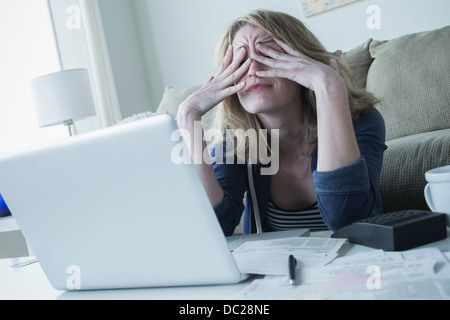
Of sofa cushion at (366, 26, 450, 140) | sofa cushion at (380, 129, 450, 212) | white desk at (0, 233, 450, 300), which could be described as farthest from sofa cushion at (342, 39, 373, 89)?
white desk at (0, 233, 450, 300)

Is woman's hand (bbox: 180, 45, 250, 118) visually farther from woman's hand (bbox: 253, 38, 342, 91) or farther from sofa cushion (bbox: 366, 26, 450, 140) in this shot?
sofa cushion (bbox: 366, 26, 450, 140)

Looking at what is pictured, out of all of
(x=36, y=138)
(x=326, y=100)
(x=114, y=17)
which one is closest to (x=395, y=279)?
(x=326, y=100)

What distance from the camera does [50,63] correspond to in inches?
120

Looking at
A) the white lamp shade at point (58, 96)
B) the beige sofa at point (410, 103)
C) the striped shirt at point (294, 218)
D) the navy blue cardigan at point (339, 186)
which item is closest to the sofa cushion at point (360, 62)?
the beige sofa at point (410, 103)

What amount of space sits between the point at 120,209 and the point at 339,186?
451mm

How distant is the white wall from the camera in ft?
7.77

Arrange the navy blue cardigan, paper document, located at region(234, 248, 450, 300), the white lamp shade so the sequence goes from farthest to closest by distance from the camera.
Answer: the white lamp shade
the navy blue cardigan
paper document, located at region(234, 248, 450, 300)

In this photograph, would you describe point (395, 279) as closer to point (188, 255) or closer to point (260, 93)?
point (188, 255)

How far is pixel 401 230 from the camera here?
613 millimetres

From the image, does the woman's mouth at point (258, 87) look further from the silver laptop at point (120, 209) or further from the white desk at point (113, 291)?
the silver laptop at point (120, 209)

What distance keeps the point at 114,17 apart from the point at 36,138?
41.6 inches

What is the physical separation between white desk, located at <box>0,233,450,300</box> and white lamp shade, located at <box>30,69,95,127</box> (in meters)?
1.71

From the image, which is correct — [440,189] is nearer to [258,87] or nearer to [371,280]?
[371,280]

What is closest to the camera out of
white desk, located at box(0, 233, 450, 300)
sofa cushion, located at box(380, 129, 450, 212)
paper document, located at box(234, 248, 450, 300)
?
paper document, located at box(234, 248, 450, 300)
